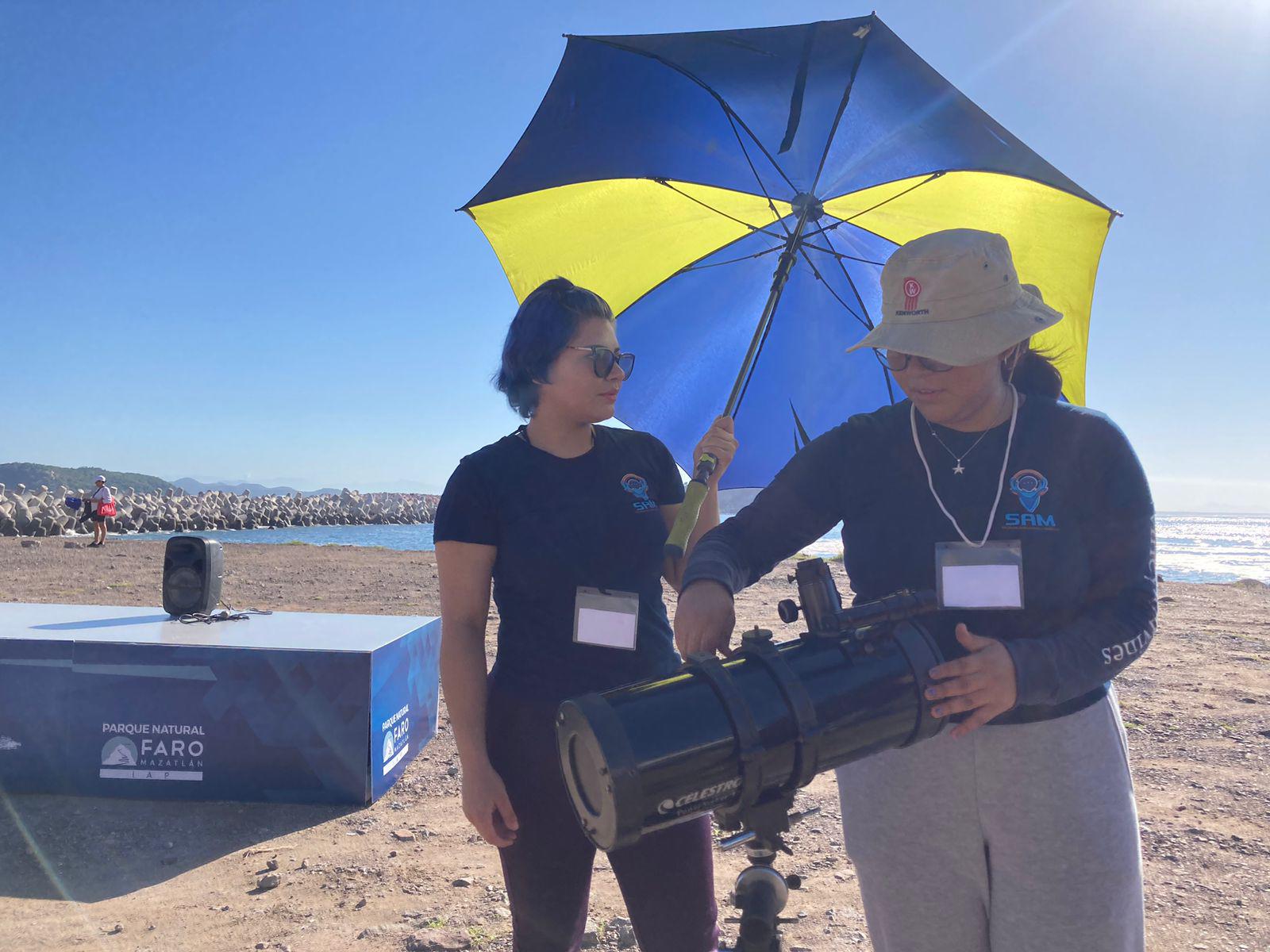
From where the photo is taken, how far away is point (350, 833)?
3516 millimetres

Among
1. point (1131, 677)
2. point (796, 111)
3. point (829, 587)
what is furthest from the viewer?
point (1131, 677)

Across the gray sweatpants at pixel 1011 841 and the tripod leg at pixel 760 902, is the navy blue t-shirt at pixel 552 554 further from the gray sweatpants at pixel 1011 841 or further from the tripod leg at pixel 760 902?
the gray sweatpants at pixel 1011 841

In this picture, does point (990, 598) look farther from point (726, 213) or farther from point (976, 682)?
point (726, 213)

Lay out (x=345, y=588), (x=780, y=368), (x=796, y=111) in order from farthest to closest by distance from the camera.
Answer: (x=345, y=588) < (x=780, y=368) < (x=796, y=111)

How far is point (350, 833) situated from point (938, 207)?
11.1 ft

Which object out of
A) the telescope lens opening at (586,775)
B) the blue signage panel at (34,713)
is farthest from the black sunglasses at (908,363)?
the blue signage panel at (34,713)

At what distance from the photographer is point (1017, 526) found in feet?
4.53

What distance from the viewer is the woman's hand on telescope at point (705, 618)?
139 cm

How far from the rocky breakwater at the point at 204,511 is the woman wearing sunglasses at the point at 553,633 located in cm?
1902

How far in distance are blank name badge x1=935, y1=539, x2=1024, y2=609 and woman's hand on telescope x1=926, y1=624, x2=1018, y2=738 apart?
153mm

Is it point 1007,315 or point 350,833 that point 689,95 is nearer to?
point 1007,315

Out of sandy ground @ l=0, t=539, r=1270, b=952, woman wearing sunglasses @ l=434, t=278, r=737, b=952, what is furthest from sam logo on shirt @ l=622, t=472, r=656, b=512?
sandy ground @ l=0, t=539, r=1270, b=952

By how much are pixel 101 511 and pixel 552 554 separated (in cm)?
2022

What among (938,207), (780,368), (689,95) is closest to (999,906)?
(780,368)
